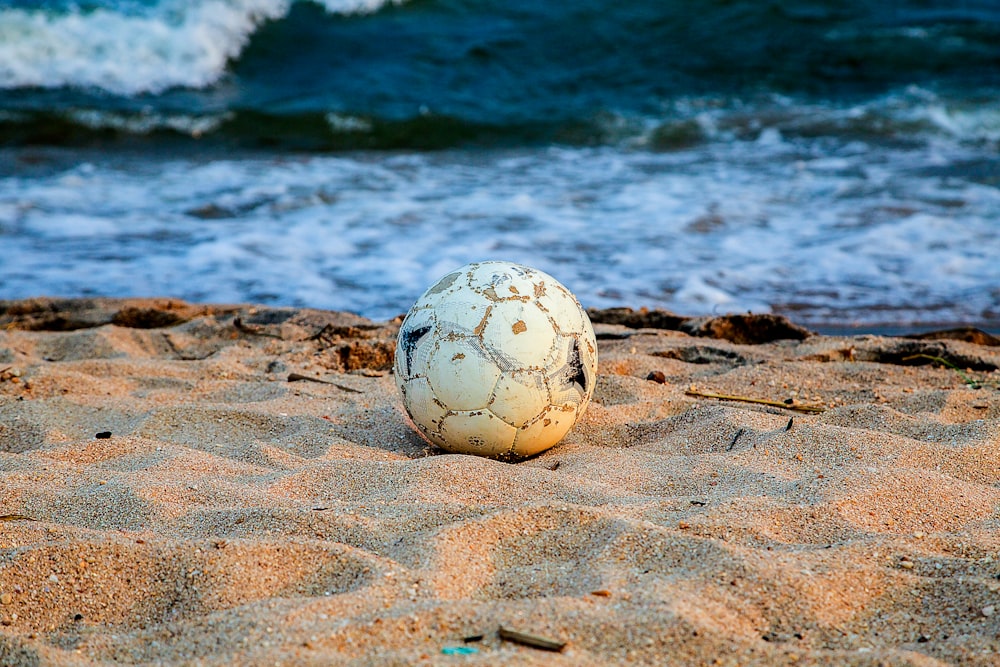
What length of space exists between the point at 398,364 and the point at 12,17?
42.7 feet

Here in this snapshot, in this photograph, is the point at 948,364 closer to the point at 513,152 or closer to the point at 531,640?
the point at 531,640

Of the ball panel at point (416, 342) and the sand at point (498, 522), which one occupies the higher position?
the ball panel at point (416, 342)

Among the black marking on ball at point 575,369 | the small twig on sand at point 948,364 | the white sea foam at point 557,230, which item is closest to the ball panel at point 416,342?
the black marking on ball at point 575,369

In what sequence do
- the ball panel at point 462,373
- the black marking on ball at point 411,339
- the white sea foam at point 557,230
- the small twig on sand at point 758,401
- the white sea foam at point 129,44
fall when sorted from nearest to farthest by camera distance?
the ball panel at point 462,373 < the black marking on ball at point 411,339 < the small twig on sand at point 758,401 < the white sea foam at point 557,230 < the white sea foam at point 129,44

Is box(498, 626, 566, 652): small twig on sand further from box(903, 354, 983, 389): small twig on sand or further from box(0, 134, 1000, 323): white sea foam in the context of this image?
box(0, 134, 1000, 323): white sea foam

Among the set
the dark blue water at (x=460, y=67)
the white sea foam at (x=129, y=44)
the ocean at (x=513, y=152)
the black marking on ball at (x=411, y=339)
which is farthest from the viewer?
the white sea foam at (x=129, y=44)

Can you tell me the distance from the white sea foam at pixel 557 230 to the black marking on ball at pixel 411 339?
2.61 m

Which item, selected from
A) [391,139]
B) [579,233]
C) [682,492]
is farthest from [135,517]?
[391,139]

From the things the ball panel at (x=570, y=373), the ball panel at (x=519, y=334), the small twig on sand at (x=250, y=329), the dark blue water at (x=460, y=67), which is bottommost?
the small twig on sand at (x=250, y=329)

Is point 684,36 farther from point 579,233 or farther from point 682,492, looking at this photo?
point 682,492

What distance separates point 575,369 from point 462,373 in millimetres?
400

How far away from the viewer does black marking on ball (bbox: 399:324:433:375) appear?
3297mm

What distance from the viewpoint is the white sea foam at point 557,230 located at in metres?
6.34

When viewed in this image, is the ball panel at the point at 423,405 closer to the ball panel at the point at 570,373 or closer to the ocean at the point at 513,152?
the ball panel at the point at 570,373
